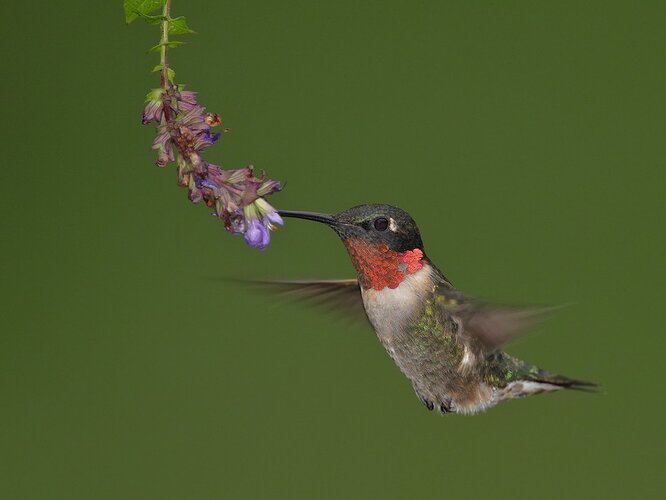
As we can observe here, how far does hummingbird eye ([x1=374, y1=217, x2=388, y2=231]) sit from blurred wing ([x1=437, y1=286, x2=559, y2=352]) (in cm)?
15

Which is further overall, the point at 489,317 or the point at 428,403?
the point at 428,403

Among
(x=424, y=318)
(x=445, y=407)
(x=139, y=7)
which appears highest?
(x=139, y=7)

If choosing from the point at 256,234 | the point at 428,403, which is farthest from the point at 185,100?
the point at 428,403

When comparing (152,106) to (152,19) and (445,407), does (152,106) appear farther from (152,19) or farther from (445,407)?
(445,407)

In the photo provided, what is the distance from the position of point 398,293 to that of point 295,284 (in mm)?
176

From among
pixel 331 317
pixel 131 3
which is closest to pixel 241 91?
pixel 331 317

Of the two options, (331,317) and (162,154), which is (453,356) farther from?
(162,154)

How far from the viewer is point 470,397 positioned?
1578 mm

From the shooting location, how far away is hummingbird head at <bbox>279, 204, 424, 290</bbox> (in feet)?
4.53

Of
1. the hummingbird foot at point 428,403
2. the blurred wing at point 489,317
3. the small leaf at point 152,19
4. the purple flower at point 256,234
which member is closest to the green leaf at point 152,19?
the small leaf at point 152,19

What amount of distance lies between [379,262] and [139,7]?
22.3 inches

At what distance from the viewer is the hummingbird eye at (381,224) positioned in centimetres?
138

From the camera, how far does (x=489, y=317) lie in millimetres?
1339

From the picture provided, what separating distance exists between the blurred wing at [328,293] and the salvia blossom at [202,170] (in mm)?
395
